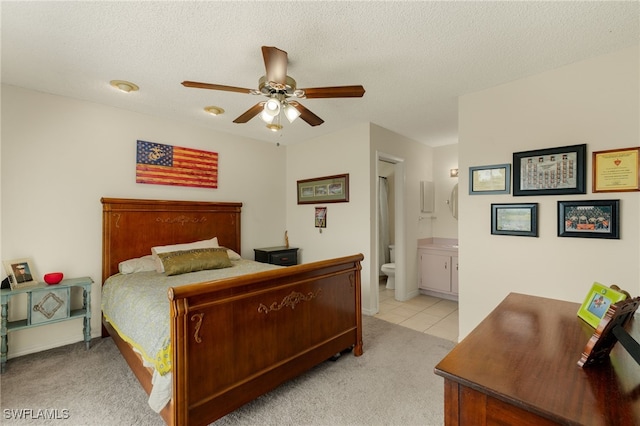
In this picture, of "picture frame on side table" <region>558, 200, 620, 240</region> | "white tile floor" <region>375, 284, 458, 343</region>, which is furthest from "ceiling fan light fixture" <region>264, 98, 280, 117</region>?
"white tile floor" <region>375, 284, 458, 343</region>

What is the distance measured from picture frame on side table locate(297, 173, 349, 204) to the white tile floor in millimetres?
1650

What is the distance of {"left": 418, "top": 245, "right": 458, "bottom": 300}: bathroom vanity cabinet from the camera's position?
4.24m

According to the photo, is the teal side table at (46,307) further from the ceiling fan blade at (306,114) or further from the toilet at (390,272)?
the toilet at (390,272)

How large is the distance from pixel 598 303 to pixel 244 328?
1874 millimetres

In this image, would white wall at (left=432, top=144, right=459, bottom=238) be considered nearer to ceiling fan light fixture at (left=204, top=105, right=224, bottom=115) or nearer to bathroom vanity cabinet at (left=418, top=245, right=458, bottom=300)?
bathroom vanity cabinet at (left=418, top=245, right=458, bottom=300)

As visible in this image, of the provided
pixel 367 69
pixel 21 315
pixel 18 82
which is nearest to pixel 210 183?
pixel 18 82

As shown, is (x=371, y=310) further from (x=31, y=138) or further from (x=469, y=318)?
(x=31, y=138)

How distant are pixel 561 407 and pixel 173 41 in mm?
2654

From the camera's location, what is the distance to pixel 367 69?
2.34 meters

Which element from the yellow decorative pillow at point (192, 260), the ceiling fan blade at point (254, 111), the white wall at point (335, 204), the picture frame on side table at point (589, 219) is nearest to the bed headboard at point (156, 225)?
the yellow decorative pillow at point (192, 260)

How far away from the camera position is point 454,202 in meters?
4.67

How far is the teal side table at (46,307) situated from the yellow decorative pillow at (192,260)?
744mm

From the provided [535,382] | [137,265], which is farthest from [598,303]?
[137,265]

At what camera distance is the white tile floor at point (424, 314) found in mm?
3275
